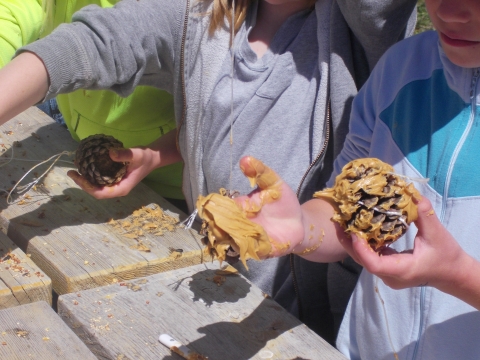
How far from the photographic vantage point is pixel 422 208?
97cm

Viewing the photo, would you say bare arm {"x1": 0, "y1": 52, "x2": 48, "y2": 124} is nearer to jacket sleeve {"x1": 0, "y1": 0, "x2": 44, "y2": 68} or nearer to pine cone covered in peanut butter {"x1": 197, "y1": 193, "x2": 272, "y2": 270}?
jacket sleeve {"x1": 0, "y1": 0, "x2": 44, "y2": 68}

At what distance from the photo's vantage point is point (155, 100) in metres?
1.94

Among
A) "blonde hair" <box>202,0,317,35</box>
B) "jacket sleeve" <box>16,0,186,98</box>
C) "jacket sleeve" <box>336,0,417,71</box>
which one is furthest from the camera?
"blonde hair" <box>202,0,317,35</box>

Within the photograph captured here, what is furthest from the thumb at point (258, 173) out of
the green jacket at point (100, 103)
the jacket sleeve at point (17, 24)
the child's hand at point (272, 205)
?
the jacket sleeve at point (17, 24)

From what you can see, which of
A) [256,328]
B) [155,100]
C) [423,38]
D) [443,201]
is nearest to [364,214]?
[443,201]

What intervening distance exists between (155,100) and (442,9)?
1076 millimetres

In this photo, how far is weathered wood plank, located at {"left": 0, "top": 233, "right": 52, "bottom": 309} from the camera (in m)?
1.29

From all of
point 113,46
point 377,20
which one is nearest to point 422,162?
point 377,20

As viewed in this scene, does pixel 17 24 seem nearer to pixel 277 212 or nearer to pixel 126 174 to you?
pixel 126 174

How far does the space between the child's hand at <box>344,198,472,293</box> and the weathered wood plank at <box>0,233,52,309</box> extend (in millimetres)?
732

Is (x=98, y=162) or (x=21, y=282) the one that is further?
(x=98, y=162)

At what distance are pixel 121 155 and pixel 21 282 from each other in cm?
50

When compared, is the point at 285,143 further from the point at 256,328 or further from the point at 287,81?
the point at 256,328

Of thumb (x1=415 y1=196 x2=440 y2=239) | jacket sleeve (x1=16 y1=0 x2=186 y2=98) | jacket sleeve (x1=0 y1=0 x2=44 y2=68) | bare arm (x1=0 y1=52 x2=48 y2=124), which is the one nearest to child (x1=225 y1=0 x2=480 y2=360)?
thumb (x1=415 y1=196 x2=440 y2=239)
